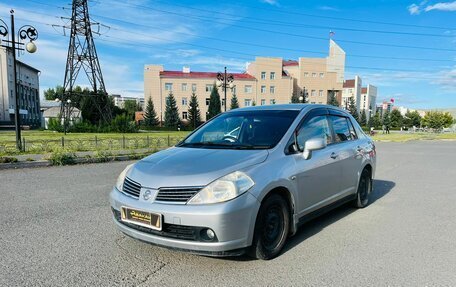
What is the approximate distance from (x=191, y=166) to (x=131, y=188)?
696 millimetres

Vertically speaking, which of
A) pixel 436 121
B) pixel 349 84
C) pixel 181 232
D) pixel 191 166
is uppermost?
pixel 349 84

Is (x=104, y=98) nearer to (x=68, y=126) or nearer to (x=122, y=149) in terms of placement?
(x=68, y=126)

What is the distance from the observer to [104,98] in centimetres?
4284

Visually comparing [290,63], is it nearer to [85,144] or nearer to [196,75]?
[196,75]

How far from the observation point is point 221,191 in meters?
3.11

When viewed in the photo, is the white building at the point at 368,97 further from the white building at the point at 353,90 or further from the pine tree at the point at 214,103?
the pine tree at the point at 214,103

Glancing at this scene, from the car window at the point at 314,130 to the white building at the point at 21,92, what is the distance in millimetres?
60292

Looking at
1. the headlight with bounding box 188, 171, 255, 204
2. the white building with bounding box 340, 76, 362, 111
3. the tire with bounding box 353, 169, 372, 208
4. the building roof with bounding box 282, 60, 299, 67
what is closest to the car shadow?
the tire with bounding box 353, 169, 372, 208

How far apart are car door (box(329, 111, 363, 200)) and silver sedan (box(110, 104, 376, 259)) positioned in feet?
0.13

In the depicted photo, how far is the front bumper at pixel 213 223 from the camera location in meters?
3.03

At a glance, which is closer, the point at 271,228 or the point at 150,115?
the point at 271,228

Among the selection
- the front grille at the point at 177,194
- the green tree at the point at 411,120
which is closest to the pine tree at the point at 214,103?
the green tree at the point at 411,120

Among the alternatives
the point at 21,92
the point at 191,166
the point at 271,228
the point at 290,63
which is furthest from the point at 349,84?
the point at 191,166

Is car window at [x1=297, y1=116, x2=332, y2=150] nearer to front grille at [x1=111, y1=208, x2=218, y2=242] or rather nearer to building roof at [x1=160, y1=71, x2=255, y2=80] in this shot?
front grille at [x1=111, y1=208, x2=218, y2=242]
